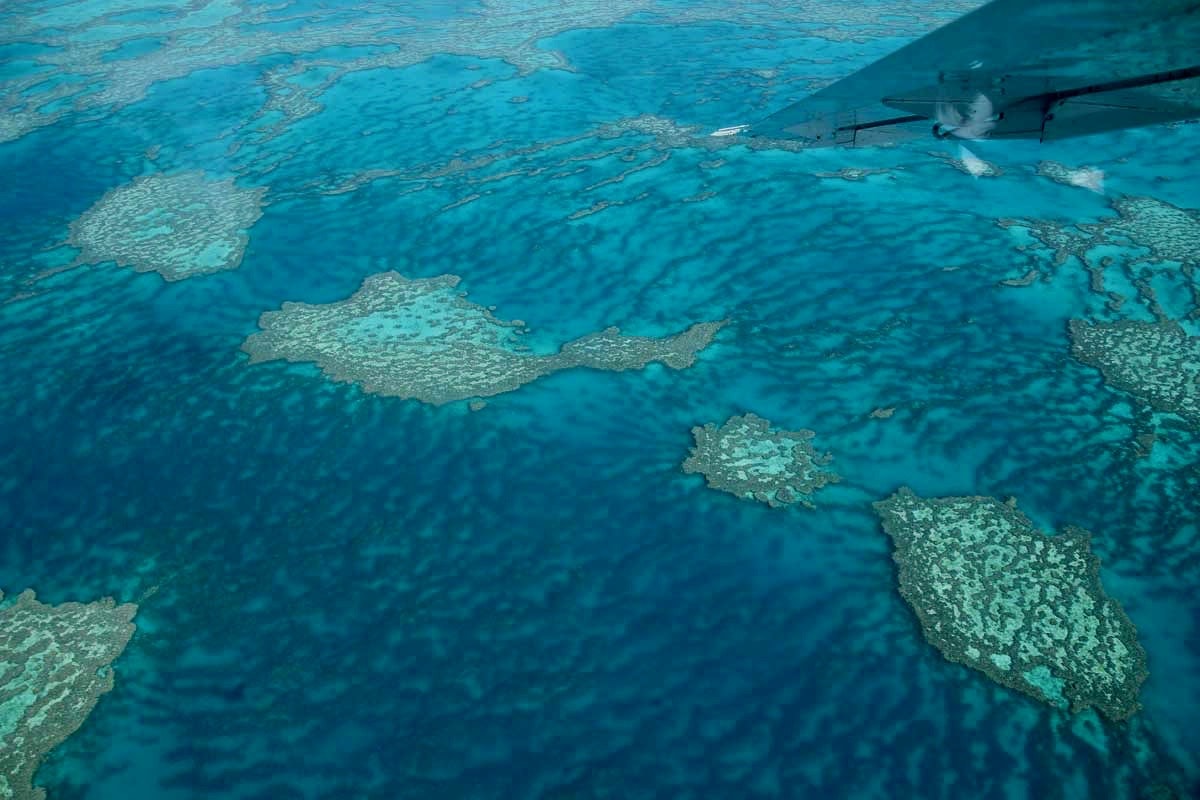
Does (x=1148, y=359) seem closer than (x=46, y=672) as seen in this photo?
No

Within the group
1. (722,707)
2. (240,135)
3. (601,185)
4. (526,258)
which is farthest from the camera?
(240,135)

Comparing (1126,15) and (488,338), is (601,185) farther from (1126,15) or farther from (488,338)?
(1126,15)

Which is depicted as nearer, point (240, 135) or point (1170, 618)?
point (1170, 618)

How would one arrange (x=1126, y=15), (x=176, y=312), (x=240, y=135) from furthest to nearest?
(x=240, y=135), (x=176, y=312), (x=1126, y=15)

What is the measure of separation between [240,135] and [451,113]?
191 cm

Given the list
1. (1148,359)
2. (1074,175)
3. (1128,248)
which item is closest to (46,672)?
(1148,359)

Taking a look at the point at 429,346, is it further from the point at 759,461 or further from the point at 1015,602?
the point at 1015,602

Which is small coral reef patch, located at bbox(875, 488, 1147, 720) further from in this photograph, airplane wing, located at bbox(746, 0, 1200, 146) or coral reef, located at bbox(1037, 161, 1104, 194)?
coral reef, located at bbox(1037, 161, 1104, 194)

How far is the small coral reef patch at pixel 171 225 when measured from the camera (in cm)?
501

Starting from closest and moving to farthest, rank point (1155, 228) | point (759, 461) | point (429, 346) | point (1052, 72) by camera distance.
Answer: point (1052, 72) → point (759, 461) → point (429, 346) → point (1155, 228)

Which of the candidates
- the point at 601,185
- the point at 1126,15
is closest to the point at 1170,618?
the point at 1126,15

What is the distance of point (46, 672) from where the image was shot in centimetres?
273

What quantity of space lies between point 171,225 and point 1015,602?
5782 millimetres

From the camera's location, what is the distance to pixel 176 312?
4.56m
